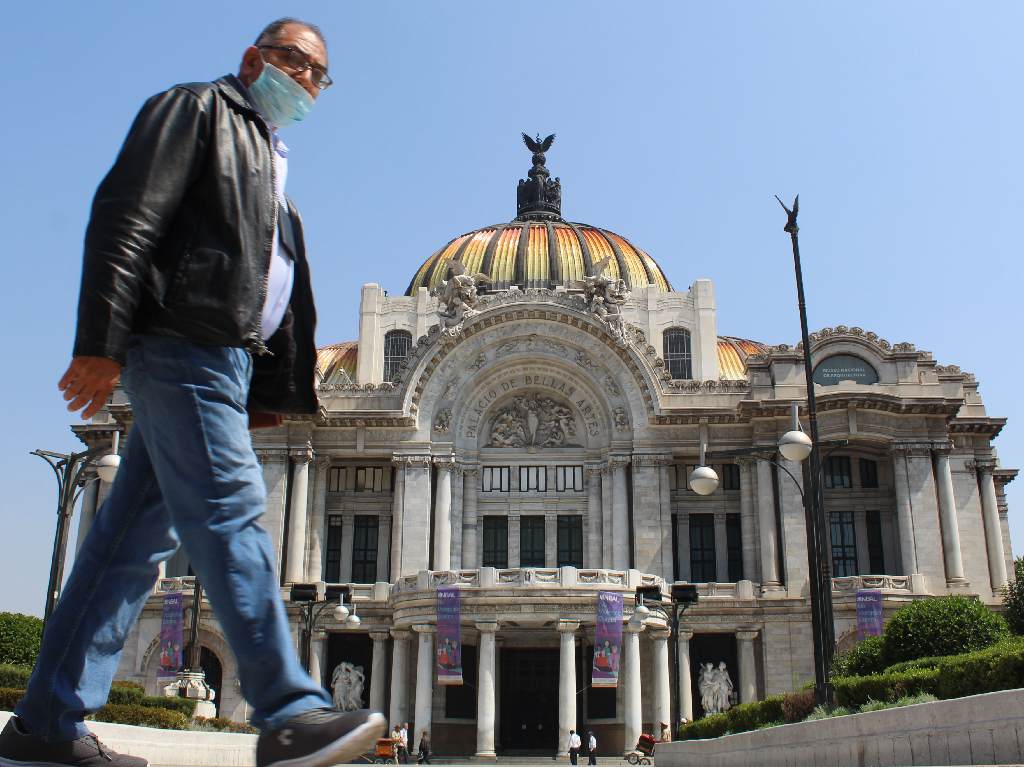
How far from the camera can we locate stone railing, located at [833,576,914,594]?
4700 cm

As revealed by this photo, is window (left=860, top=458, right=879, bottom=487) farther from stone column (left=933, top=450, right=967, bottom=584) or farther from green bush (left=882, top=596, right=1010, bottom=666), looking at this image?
green bush (left=882, top=596, right=1010, bottom=666)

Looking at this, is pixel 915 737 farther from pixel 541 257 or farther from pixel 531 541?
pixel 541 257

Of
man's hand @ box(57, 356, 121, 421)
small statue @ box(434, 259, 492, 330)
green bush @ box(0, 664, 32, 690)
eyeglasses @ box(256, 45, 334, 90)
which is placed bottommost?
green bush @ box(0, 664, 32, 690)

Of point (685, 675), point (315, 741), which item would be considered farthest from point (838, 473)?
point (315, 741)

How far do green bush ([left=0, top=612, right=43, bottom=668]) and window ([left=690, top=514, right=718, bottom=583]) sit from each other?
27.9 metres

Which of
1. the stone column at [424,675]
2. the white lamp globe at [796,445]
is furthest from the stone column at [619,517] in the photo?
the white lamp globe at [796,445]

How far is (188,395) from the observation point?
14.2 ft

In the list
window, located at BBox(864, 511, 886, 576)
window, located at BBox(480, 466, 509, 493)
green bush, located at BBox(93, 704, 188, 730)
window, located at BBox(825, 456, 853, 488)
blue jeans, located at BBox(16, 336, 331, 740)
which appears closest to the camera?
blue jeans, located at BBox(16, 336, 331, 740)

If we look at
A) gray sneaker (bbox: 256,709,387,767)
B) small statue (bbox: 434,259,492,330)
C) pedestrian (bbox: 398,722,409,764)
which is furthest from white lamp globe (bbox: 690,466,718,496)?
small statue (bbox: 434,259,492,330)

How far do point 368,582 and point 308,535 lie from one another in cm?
361

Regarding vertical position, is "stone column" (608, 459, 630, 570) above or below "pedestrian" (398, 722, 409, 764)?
above

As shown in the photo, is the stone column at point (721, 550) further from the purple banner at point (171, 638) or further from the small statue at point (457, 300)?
the purple banner at point (171, 638)

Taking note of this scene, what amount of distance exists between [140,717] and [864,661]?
2092 centimetres

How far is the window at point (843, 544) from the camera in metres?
50.7
